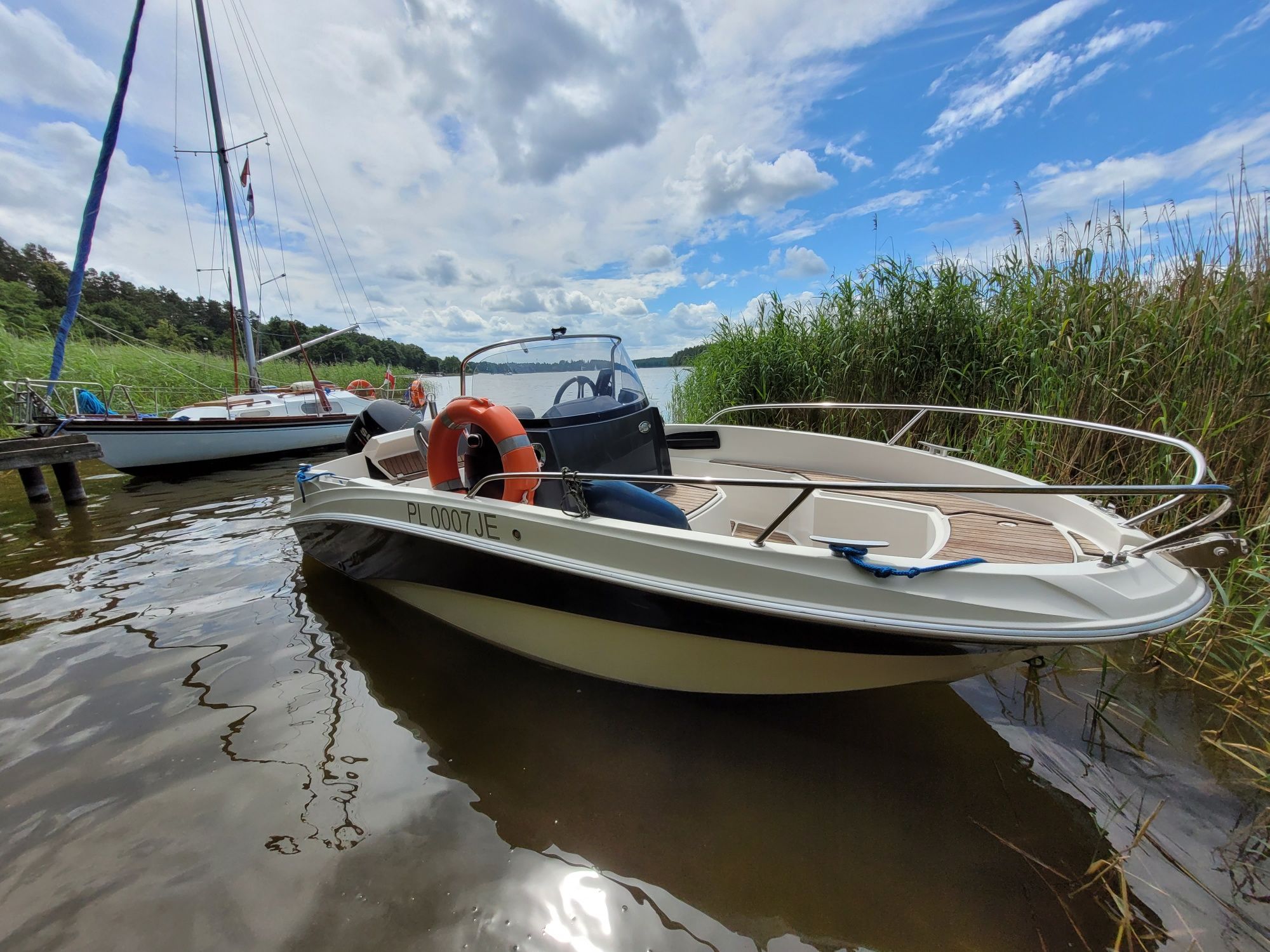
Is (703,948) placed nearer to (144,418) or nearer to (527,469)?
(527,469)

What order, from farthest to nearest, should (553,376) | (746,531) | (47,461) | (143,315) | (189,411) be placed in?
(143,315), (189,411), (47,461), (553,376), (746,531)

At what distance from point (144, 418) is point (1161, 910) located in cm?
1113

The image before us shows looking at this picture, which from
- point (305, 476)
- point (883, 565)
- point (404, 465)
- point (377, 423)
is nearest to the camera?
point (883, 565)

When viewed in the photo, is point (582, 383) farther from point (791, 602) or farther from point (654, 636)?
point (791, 602)

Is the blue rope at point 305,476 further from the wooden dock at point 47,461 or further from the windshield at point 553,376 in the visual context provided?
the wooden dock at point 47,461

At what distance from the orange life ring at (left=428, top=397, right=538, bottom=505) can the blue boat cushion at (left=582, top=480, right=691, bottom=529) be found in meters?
0.39

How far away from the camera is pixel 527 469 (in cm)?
247

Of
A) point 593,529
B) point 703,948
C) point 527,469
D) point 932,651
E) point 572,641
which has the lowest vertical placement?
point 703,948

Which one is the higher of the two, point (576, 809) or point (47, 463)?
point (47, 463)

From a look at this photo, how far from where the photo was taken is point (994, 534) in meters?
2.26

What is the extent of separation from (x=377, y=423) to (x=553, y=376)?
2.45 m

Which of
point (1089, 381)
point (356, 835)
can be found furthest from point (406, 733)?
point (1089, 381)

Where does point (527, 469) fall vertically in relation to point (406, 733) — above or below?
above

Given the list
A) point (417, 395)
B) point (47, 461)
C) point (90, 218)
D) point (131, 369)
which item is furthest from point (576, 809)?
point (131, 369)
